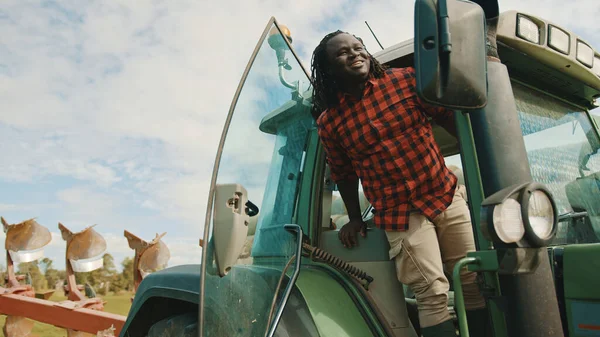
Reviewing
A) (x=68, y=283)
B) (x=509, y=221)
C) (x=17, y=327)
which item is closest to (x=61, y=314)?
(x=68, y=283)

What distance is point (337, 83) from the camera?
201cm

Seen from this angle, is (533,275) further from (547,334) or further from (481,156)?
(481,156)

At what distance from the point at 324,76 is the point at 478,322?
118cm

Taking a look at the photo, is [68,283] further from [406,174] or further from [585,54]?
[585,54]

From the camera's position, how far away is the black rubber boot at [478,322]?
1.72 meters

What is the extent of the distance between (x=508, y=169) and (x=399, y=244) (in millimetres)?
524

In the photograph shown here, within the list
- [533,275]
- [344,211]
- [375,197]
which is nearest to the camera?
[533,275]

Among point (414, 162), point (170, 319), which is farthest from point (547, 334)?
point (170, 319)

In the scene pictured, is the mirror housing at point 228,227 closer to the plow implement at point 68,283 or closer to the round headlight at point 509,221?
the round headlight at point 509,221

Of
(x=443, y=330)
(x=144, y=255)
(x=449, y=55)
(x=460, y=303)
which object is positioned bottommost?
(x=443, y=330)

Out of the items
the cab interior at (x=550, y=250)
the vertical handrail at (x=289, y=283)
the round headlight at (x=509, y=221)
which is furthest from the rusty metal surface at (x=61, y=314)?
the round headlight at (x=509, y=221)

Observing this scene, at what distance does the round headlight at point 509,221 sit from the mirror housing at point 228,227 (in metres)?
0.78

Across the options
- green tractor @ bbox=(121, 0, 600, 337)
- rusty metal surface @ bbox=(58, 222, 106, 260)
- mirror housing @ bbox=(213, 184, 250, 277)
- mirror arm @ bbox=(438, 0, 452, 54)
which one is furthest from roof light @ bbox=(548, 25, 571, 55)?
rusty metal surface @ bbox=(58, 222, 106, 260)

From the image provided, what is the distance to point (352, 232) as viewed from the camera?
2.07m
